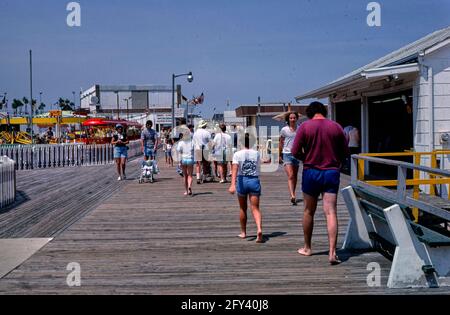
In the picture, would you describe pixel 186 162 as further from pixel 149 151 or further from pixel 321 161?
pixel 321 161

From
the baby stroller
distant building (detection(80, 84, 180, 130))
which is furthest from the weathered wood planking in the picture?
distant building (detection(80, 84, 180, 130))

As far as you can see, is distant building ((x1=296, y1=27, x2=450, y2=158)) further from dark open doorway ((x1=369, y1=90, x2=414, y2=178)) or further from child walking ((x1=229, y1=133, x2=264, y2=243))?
child walking ((x1=229, y1=133, x2=264, y2=243))

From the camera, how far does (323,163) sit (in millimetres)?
6559

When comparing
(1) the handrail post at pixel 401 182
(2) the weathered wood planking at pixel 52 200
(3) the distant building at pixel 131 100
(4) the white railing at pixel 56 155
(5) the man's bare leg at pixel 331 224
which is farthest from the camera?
(3) the distant building at pixel 131 100

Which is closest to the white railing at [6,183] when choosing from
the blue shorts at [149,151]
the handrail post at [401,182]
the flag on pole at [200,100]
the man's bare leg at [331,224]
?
the blue shorts at [149,151]

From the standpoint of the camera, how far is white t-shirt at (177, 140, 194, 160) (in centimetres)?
1265

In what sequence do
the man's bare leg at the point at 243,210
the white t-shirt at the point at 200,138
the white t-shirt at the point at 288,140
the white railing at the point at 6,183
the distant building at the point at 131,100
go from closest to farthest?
the man's bare leg at the point at 243,210 → the white t-shirt at the point at 288,140 → the white railing at the point at 6,183 → the white t-shirt at the point at 200,138 → the distant building at the point at 131,100

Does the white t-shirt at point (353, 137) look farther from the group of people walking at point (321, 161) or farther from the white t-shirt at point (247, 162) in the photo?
the group of people walking at point (321, 161)

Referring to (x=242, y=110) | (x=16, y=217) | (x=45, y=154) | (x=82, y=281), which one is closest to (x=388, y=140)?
(x=16, y=217)

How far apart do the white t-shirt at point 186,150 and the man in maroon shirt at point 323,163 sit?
6.15 metres

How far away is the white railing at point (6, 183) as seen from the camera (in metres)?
11.3

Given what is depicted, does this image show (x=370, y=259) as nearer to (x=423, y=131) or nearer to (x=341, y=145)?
(x=341, y=145)

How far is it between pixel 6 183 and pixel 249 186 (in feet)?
19.9

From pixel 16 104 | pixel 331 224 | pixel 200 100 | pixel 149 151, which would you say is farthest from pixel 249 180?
pixel 16 104
